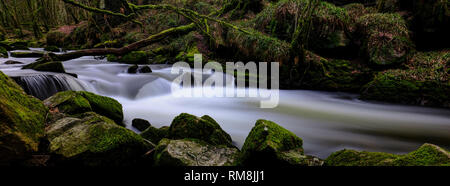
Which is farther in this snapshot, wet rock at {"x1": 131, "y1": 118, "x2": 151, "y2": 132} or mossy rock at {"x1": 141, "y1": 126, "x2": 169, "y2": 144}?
wet rock at {"x1": 131, "y1": 118, "x2": 151, "y2": 132}

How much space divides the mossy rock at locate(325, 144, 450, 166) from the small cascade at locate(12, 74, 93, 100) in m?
5.60

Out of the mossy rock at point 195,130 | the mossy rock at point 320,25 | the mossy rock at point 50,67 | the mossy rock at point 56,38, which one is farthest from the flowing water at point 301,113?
the mossy rock at point 56,38

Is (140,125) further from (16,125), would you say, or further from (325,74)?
(325,74)

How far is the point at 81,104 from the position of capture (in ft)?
10.6

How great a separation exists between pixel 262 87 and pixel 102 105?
480 centimetres

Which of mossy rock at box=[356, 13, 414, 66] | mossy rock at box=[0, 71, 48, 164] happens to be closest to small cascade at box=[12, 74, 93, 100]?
mossy rock at box=[0, 71, 48, 164]

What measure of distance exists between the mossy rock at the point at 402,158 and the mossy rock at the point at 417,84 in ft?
16.2

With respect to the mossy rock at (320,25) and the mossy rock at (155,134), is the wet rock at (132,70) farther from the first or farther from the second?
the mossy rock at (155,134)

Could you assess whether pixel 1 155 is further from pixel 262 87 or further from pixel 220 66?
pixel 220 66

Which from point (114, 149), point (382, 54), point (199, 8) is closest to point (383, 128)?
point (382, 54)

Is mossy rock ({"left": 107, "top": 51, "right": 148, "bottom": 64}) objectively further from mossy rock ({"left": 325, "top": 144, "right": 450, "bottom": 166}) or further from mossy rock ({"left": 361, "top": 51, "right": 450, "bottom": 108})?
mossy rock ({"left": 325, "top": 144, "right": 450, "bottom": 166})

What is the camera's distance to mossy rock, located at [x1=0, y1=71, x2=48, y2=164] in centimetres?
179

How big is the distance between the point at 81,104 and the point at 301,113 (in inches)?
181

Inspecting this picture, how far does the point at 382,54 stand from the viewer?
261 inches
